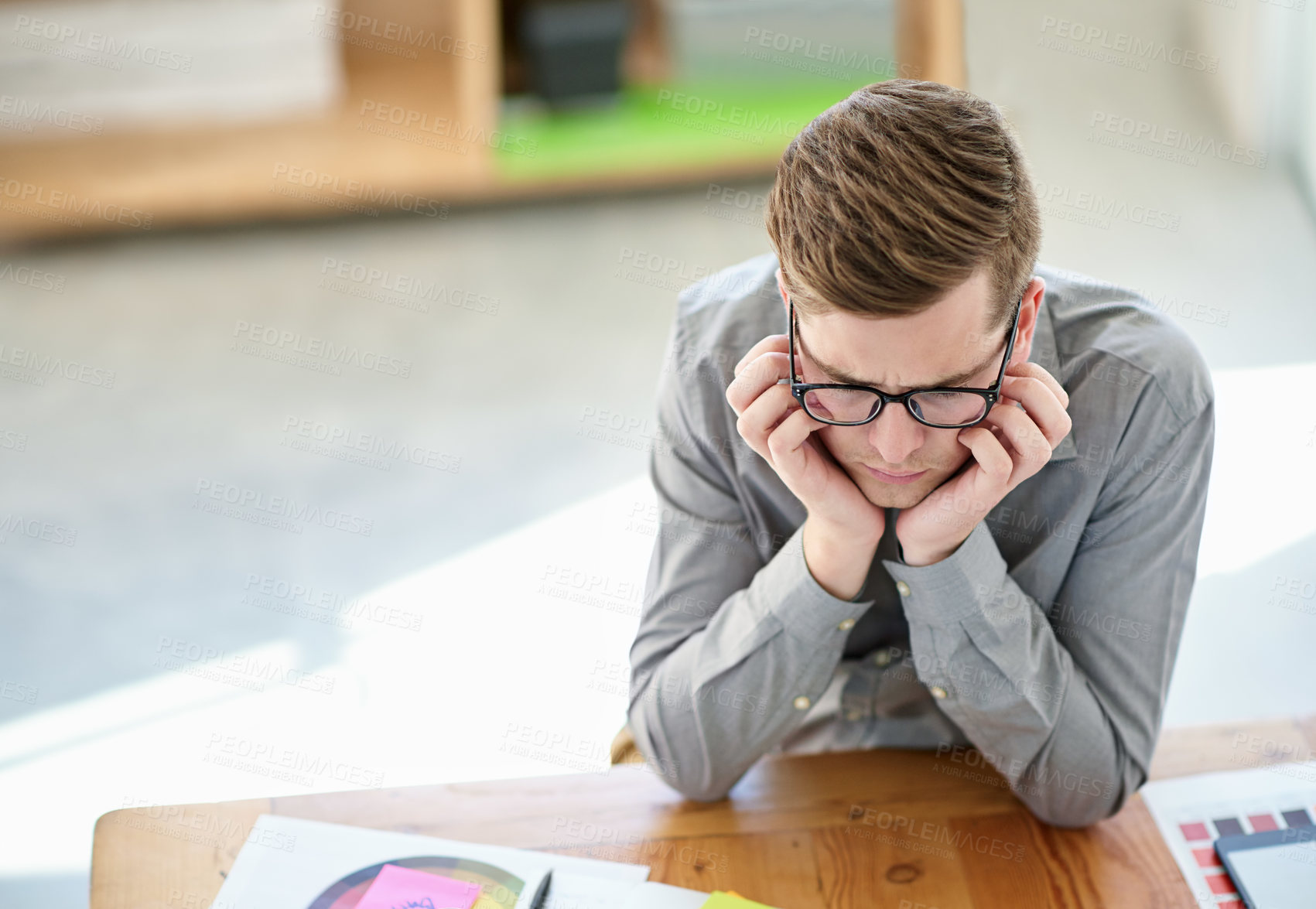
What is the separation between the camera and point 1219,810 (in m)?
1.13

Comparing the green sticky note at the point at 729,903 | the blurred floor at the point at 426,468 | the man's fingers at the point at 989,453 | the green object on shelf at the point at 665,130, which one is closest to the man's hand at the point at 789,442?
the man's fingers at the point at 989,453

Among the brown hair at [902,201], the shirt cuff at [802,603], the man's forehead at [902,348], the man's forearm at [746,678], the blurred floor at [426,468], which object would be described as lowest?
the blurred floor at [426,468]

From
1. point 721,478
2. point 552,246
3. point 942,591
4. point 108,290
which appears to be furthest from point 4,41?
point 942,591

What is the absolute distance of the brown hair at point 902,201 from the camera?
96 centimetres

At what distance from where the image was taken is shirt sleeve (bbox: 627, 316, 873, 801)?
3.97ft

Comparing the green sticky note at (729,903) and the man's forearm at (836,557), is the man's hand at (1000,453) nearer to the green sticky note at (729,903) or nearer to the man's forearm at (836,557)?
the man's forearm at (836,557)

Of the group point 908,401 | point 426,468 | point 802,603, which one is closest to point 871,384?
point 908,401

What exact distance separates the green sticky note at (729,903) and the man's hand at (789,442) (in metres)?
0.35

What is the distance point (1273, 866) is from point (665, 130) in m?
3.03

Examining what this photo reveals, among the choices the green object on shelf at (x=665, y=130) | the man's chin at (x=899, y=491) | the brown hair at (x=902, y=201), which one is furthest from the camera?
the green object on shelf at (x=665, y=130)

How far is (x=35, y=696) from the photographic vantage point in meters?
2.28

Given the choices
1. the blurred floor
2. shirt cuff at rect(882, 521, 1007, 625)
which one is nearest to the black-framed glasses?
shirt cuff at rect(882, 521, 1007, 625)

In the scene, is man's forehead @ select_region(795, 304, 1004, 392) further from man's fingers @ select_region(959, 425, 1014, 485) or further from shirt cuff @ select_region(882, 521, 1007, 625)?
shirt cuff @ select_region(882, 521, 1007, 625)

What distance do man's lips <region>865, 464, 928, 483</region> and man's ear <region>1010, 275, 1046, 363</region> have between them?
13 cm
